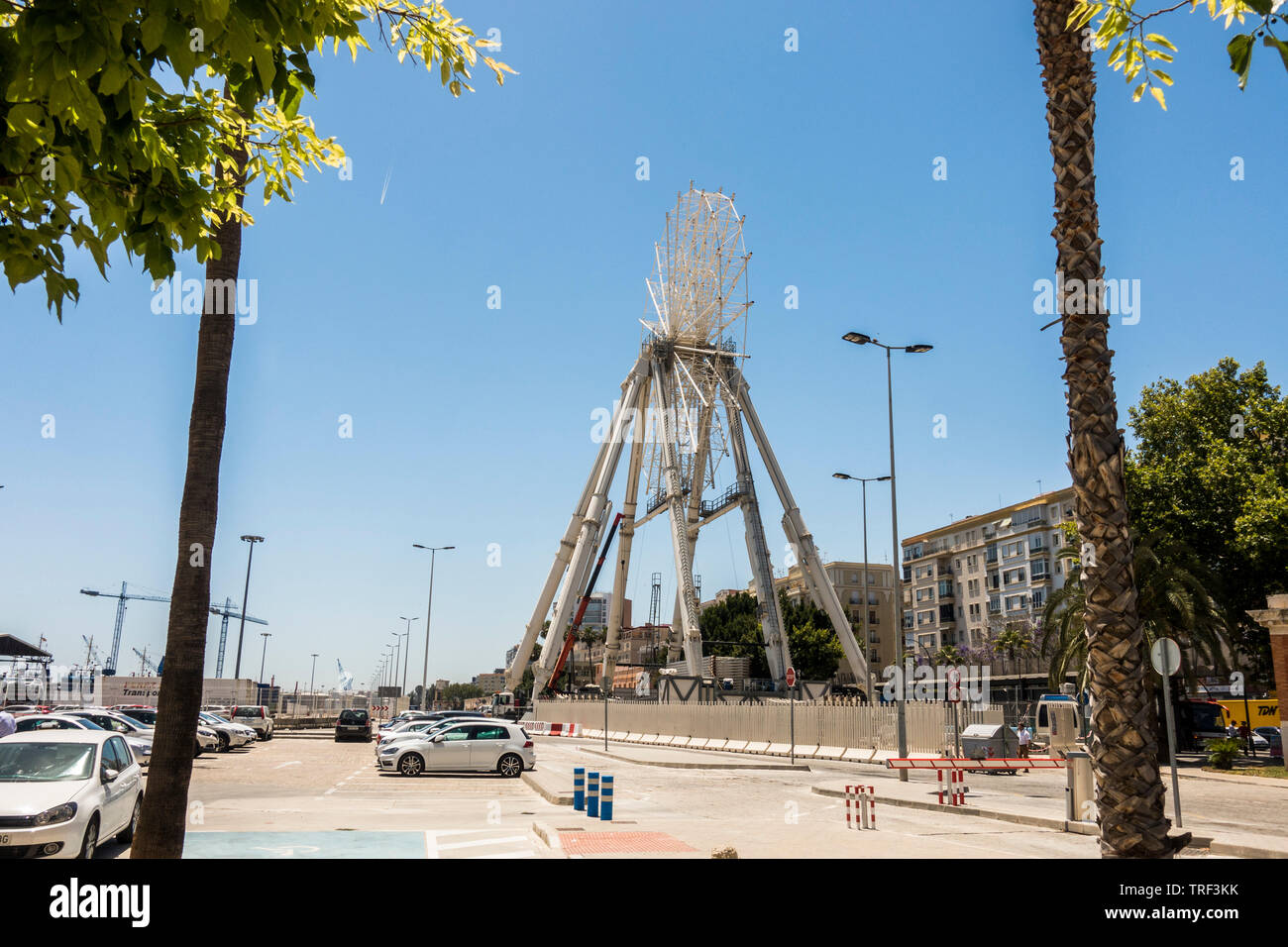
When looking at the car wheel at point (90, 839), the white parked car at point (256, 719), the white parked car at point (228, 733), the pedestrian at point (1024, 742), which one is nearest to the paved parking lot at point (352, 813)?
the car wheel at point (90, 839)

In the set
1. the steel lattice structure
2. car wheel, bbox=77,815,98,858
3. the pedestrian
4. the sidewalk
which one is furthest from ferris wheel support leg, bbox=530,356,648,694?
car wheel, bbox=77,815,98,858

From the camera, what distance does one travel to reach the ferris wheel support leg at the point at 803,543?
209ft

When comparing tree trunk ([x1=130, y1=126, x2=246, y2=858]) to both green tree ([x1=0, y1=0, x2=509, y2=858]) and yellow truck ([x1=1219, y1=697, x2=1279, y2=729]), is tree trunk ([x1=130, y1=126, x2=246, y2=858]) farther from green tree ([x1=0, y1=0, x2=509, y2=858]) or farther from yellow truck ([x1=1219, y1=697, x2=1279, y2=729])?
→ yellow truck ([x1=1219, y1=697, x2=1279, y2=729])

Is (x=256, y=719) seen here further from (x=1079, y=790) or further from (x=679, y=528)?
(x=1079, y=790)

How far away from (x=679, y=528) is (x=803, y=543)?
9875 mm

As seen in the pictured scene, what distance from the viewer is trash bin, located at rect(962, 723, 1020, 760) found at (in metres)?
→ 32.8

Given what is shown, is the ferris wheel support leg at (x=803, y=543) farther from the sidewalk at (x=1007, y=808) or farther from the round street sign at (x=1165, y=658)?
the round street sign at (x=1165, y=658)

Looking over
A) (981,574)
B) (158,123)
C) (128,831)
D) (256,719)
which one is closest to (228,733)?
(256,719)

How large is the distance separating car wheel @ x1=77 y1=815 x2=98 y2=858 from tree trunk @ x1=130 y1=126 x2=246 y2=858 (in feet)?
13.1

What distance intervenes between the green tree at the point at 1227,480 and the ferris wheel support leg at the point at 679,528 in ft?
88.9
